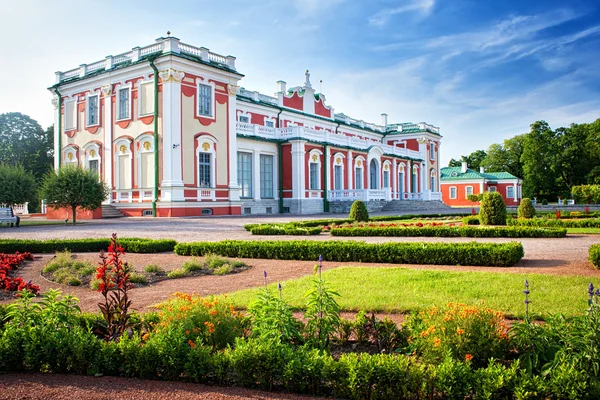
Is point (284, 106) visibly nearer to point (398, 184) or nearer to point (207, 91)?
point (207, 91)

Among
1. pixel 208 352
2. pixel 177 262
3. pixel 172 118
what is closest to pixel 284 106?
pixel 172 118

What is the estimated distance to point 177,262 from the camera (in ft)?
36.1

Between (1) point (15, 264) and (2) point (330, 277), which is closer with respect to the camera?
(2) point (330, 277)

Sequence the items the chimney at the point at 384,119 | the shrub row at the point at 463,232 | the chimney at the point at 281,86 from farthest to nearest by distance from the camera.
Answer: the chimney at the point at 384,119 → the chimney at the point at 281,86 → the shrub row at the point at 463,232

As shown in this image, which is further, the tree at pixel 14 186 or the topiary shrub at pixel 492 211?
the tree at pixel 14 186

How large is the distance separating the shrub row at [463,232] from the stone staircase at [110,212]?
1705 cm

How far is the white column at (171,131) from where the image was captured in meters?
27.0

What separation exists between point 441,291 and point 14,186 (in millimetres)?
26136

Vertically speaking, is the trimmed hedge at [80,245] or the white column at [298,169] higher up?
the white column at [298,169]

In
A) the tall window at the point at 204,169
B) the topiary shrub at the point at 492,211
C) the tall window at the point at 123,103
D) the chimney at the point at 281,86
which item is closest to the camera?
the topiary shrub at the point at 492,211

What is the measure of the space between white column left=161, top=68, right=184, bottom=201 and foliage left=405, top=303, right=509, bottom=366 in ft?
78.5

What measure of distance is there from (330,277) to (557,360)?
16.9 ft

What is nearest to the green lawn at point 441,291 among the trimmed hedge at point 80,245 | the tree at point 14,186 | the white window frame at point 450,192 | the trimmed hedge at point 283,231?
the trimmed hedge at point 80,245

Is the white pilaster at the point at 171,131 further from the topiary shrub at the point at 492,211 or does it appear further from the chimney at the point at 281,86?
the topiary shrub at the point at 492,211
